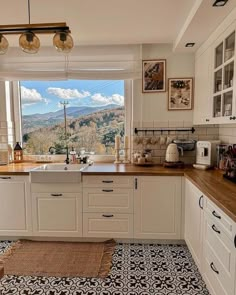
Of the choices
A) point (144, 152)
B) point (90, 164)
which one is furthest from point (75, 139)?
point (144, 152)

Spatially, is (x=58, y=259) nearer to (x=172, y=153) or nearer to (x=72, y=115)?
(x=172, y=153)

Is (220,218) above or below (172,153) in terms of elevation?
below

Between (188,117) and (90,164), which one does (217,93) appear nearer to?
(188,117)

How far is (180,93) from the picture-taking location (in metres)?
3.11

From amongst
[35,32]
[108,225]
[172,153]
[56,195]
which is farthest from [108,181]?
[35,32]

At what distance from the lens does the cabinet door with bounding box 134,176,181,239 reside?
262 cm

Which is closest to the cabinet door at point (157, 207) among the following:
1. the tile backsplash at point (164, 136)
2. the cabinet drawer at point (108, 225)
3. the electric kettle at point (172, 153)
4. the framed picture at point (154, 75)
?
the cabinet drawer at point (108, 225)

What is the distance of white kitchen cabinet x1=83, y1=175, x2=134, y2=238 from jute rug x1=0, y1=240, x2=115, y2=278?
169 millimetres

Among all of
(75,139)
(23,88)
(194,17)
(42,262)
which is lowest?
(42,262)

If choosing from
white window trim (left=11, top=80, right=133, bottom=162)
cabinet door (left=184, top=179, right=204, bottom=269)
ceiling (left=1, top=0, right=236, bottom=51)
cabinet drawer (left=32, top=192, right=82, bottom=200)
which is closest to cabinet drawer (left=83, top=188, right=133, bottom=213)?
cabinet drawer (left=32, top=192, right=82, bottom=200)

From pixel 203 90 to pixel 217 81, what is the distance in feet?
1.28

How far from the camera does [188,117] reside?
3143mm

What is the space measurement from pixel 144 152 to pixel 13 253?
1.84 m

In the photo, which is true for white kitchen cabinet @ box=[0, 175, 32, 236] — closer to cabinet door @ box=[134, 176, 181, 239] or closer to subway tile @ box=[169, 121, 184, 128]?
cabinet door @ box=[134, 176, 181, 239]
